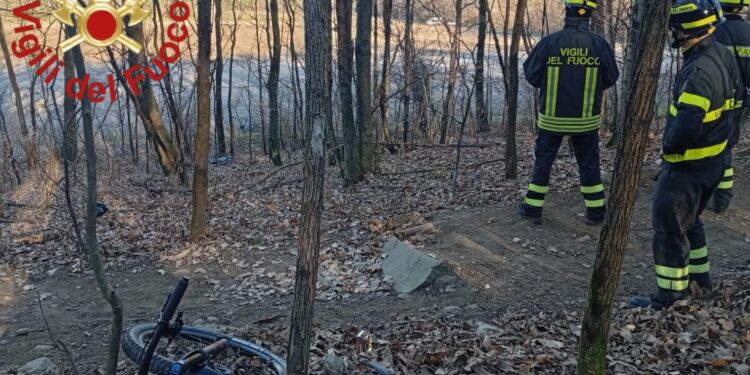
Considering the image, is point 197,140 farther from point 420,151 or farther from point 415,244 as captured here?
point 420,151

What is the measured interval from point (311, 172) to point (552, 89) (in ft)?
15.3

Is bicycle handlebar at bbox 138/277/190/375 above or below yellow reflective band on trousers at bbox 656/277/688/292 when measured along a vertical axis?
above

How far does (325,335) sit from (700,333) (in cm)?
291

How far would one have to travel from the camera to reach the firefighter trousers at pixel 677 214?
4938 millimetres

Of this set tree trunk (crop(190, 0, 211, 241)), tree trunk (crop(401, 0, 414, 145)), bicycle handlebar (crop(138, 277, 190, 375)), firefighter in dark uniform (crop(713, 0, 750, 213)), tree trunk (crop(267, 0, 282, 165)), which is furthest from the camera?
tree trunk (crop(267, 0, 282, 165))

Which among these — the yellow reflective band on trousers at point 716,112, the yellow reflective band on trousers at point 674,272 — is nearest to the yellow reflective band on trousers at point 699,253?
the yellow reflective band on trousers at point 674,272

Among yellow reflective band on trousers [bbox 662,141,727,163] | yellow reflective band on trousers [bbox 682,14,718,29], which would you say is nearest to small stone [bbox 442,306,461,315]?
yellow reflective band on trousers [bbox 662,141,727,163]

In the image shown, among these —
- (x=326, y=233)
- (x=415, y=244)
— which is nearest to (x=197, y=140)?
(x=326, y=233)

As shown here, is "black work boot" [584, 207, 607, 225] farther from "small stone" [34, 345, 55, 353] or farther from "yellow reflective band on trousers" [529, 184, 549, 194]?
"small stone" [34, 345, 55, 353]

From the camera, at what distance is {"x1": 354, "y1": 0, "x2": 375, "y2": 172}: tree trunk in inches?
464

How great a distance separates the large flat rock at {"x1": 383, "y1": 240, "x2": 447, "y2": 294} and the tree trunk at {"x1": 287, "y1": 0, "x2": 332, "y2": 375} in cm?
323

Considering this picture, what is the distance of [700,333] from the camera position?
14.7 ft

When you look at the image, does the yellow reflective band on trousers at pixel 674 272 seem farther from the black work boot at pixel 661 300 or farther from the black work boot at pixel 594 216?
the black work boot at pixel 594 216

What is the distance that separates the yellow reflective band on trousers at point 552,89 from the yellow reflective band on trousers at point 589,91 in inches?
13.0
